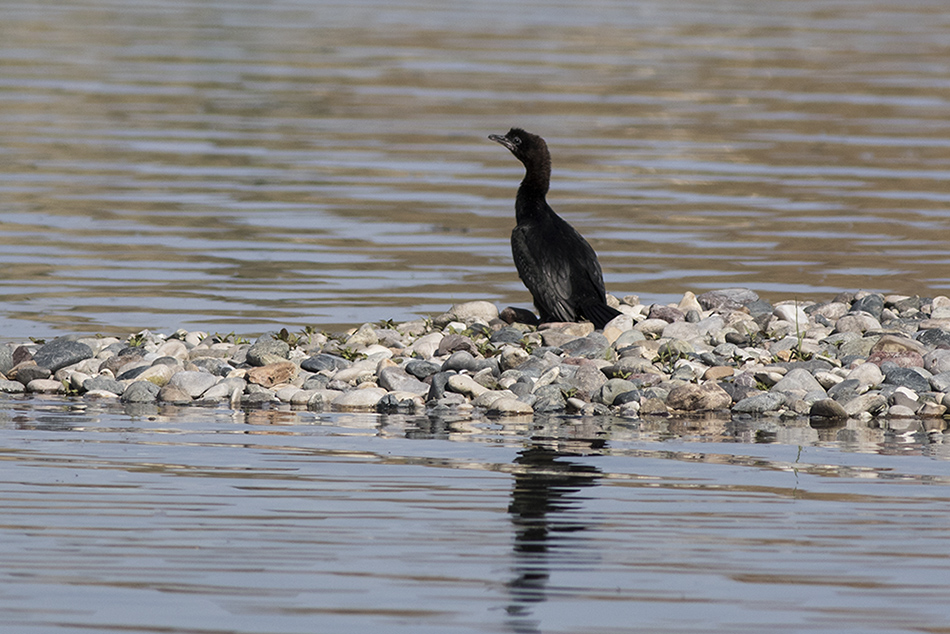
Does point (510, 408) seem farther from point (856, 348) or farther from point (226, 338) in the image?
point (226, 338)

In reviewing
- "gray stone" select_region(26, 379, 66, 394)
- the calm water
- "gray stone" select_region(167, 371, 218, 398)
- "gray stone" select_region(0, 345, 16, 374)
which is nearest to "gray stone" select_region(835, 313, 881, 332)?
the calm water

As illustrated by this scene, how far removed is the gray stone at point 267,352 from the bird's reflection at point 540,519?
2534mm

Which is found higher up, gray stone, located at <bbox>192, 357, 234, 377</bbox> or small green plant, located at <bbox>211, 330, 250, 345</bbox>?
small green plant, located at <bbox>211, 330, 250, 345</bbox>

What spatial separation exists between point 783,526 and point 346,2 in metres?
52.6

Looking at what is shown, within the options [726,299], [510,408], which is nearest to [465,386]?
[510,408]

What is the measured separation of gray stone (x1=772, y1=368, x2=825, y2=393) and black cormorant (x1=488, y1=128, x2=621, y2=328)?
186 cm

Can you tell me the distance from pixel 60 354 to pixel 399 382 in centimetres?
231

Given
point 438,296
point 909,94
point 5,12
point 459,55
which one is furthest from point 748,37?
point 438,296

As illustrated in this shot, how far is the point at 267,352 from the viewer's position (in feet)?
34.9

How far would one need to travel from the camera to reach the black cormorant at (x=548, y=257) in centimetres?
1174

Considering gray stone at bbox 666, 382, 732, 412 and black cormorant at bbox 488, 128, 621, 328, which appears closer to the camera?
gray stone at bbox 666, 382, 732, 412

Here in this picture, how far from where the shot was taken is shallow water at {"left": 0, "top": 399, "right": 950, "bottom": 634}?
18.9 ft

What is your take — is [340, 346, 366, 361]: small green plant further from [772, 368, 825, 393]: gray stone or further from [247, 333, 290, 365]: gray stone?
[772, 368, 825, 393]: gray stone

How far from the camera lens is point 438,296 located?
1377cm
